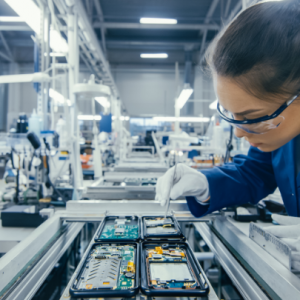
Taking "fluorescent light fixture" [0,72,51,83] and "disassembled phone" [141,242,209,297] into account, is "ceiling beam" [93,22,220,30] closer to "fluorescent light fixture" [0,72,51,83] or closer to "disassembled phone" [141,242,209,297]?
"fluorescent light fixture" [0,72,51,83]

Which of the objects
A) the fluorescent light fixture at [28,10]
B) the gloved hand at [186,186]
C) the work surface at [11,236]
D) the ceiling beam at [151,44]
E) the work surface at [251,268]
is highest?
the ceiling beam at [151,44]

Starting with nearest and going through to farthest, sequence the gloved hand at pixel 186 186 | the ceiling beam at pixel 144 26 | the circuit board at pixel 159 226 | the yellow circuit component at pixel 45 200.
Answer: the circuit board at pixel 159 226 < the gloved hand at pixel 186 186 < the yellow circuit component at pixel 45 200 < the ceiling beam at pixel 144 26

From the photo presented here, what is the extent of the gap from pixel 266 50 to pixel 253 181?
0.66 metres

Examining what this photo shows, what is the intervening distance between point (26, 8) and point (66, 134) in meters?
0.88

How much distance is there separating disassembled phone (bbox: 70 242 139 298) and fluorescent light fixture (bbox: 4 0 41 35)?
59.0 inches

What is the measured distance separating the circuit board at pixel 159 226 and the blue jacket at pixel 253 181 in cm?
13

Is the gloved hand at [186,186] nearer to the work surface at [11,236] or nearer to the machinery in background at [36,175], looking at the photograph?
the work surface at [11,236]

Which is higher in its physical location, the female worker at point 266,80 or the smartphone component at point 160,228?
the female worker at point 266,80

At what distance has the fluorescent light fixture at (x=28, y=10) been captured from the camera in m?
1.45

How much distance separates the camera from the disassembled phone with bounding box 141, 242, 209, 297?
1.81ft

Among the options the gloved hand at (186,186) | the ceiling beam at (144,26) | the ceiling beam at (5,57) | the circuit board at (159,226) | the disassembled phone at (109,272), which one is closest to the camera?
the disassembled phone at (109,272)

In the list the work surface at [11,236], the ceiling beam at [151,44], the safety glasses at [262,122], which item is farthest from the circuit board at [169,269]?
the ceiling beam at [151,44]

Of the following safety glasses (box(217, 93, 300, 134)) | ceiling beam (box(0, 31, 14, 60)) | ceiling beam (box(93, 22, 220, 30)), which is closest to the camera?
safety glasses (box(217, 93, 300, 134))

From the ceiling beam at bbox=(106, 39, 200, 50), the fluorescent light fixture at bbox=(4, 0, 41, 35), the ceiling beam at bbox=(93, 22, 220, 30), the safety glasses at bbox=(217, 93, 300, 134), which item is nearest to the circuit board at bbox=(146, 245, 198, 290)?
the safety glasses at bbox=(217, 93, 300, 134)
